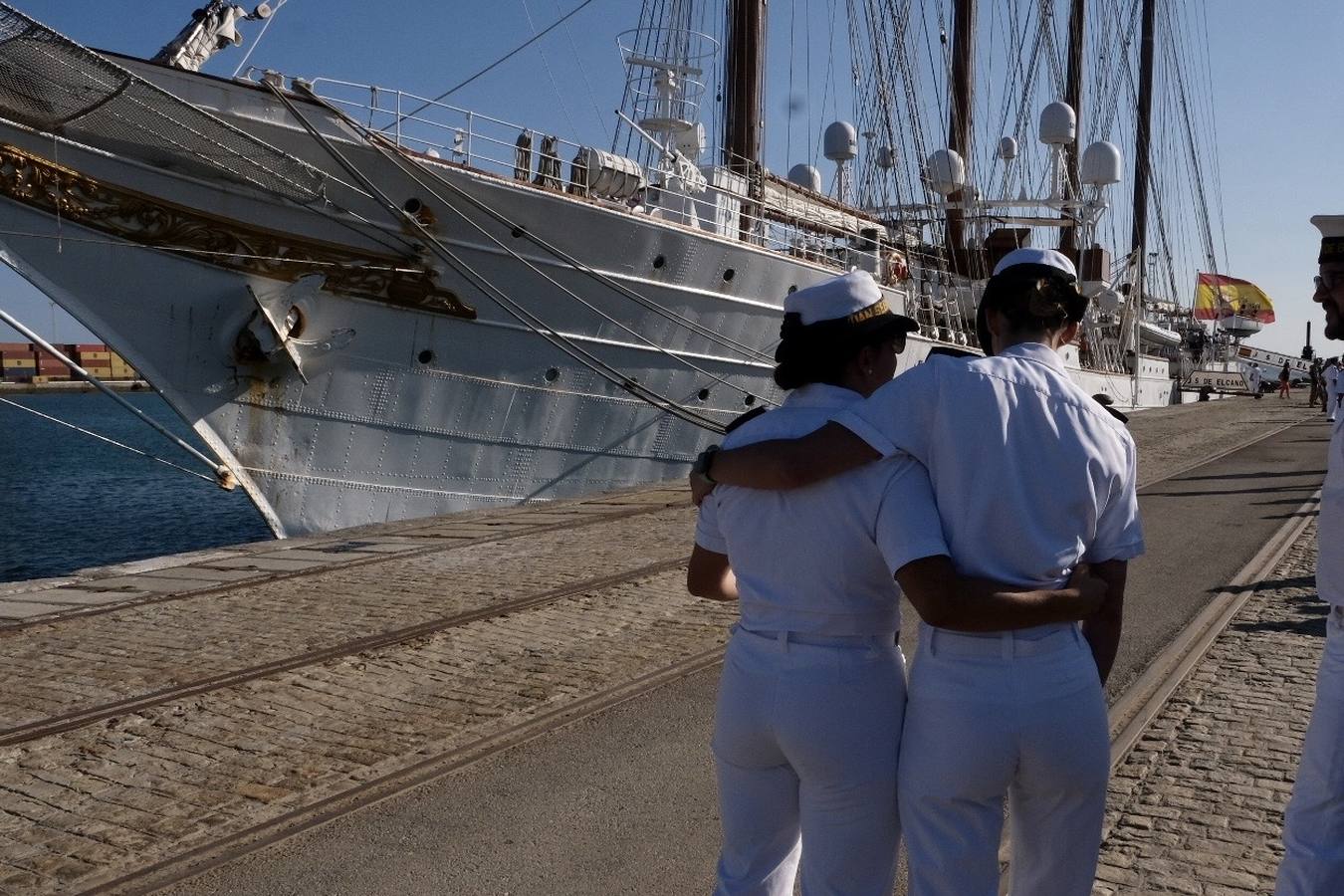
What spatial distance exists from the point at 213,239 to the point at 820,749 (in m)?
11.9

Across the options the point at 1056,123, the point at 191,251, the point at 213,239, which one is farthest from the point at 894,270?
the point at 191,251

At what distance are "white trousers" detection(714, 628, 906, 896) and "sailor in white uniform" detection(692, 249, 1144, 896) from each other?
0.06 metres

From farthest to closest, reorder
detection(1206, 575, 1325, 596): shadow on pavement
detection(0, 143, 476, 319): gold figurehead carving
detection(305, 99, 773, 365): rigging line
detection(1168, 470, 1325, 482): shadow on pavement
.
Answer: detection(1168, 470, 1325, 482): shadow on pavement, detection(305, 99, 773, 365): rigging line, detection(0, 143, 476, 319): gold figurehead carving, detection(1206, 575, 1325, 596): shadow on pavement

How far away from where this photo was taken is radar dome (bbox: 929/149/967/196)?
3059 centimetres

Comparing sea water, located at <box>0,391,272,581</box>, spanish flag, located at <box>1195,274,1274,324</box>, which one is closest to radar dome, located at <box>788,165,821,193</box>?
sea water, located at <box>0,391,272,581</box>

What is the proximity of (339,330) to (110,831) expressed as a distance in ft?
32.6

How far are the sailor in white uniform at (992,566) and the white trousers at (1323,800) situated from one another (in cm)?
65

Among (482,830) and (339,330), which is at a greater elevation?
(339,330)

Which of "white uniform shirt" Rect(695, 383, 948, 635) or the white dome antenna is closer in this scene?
"white uniform shirt" Rect(695, 383, 948, 635)

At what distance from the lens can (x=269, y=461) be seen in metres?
13.5

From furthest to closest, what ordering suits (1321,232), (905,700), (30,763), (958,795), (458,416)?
(458,416), (30,763), (1321,232), (905,700), (958,795)

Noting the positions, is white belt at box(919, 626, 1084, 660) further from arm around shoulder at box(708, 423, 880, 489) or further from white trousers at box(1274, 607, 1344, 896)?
white trousers at box(1274, 607, 1344, 896)

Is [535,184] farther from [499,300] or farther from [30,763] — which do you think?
[30,763]

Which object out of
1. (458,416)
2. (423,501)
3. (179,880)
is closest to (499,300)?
(458,416)
